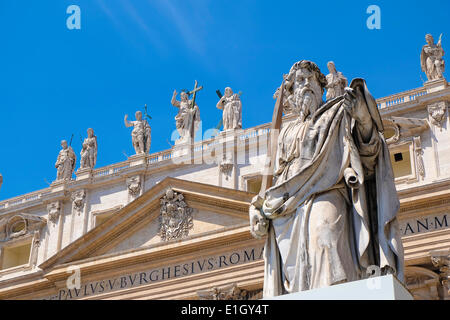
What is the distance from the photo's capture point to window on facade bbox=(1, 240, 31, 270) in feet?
93.3

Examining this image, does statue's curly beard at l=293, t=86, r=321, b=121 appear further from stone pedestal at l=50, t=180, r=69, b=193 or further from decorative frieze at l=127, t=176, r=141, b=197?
stone pedestal at l=50, t=180, r=69, b=193

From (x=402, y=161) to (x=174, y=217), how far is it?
6.83m

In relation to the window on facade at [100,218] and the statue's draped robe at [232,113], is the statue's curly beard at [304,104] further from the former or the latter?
the window on facade at [100,218]

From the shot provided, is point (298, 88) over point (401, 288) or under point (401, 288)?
over

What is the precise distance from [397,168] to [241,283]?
5.08m

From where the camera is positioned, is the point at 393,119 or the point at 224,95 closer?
the point at 393,119

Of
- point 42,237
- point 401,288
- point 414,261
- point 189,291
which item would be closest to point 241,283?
point 189,291

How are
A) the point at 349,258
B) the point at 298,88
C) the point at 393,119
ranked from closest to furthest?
the point at 349,258
the point at 298,88
the point at 393,119

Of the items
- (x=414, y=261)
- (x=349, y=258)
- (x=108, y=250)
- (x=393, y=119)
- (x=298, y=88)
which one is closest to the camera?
(x=349, y=258)

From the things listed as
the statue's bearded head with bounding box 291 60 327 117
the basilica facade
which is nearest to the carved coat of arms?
the basilica facade

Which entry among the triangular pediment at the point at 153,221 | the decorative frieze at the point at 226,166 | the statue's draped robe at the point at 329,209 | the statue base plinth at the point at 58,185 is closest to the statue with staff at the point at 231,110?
the decorative frieze at the point at 226,166

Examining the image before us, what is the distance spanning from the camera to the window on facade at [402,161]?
22734 millimetres

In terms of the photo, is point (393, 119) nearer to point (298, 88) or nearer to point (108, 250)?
point (108, 250)

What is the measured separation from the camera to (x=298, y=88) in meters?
6.18
